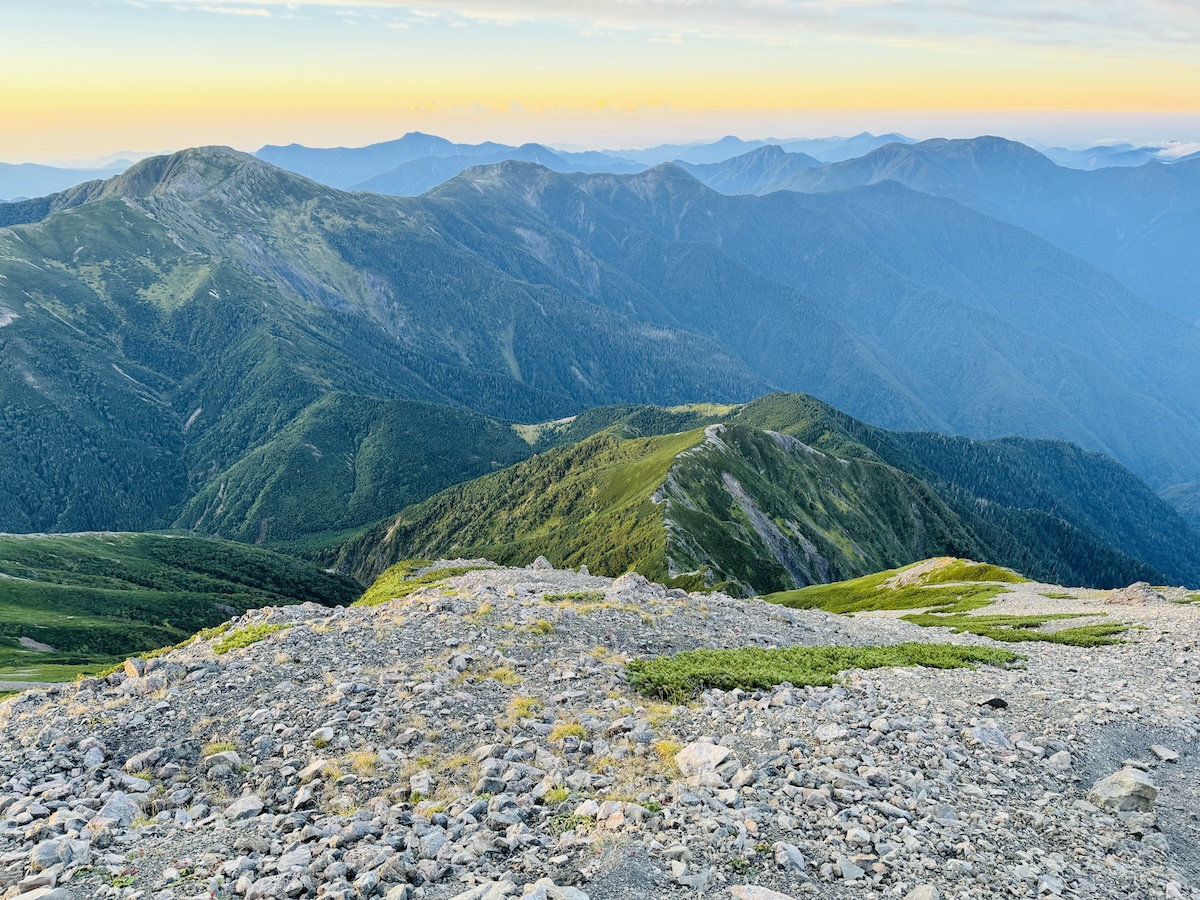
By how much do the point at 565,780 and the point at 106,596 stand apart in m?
141

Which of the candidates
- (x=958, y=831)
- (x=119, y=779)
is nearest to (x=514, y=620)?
(x=119, y=779)

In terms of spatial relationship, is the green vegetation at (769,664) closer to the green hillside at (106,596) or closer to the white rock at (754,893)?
the white rock at (754,893)

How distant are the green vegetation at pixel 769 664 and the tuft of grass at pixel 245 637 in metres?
17.4

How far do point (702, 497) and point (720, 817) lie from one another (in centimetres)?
16122

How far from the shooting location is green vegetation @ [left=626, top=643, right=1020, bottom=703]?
2656cm

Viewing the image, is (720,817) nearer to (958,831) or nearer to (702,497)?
(958,831)

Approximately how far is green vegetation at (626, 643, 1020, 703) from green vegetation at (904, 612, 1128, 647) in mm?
8445

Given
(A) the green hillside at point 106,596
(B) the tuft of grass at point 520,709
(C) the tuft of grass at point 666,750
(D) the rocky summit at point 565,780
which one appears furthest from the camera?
(A) the green hillside at point 106,596

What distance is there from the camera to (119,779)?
20406 millimetres

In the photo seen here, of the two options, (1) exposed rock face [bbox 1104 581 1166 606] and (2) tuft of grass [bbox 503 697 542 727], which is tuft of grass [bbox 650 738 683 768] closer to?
(2) tuft of grass [bbox 503 697 542 727]

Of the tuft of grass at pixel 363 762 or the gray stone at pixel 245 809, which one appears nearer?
the gray stone at pixel 245 809

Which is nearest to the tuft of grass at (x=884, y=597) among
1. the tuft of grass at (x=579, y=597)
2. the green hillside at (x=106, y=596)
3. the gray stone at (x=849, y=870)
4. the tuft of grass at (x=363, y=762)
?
the tuft of grass at (x=579, y=597)

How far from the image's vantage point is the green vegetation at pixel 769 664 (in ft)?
87.1

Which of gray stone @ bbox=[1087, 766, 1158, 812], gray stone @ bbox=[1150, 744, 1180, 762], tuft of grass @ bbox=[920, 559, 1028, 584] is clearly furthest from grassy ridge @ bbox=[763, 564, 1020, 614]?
gray stone @ bbox=[1087, 766, 1158, 812]
